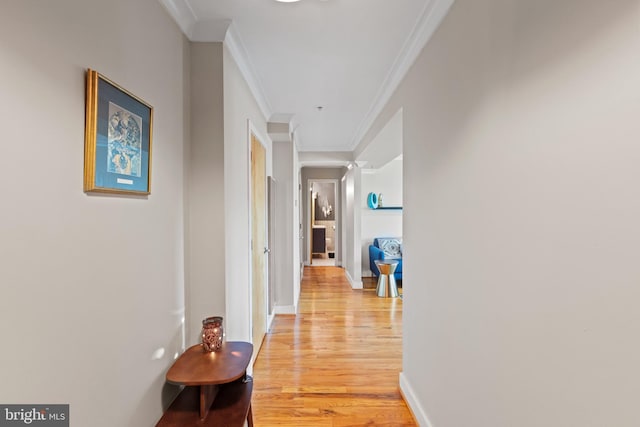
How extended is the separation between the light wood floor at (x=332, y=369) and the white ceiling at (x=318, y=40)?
2461 millimetres

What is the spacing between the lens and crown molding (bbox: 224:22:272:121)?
184cm

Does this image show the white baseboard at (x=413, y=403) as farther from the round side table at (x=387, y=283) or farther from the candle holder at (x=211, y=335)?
the round side table at (x=387, y=283)

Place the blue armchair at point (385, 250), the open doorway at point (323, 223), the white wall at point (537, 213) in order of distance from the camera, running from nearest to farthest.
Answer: the white wall at point (537, 213), the blue armchair at point (385, 250), the open doorway at point (323, 223)

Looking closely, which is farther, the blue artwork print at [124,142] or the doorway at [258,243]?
the doorway at [258,243]

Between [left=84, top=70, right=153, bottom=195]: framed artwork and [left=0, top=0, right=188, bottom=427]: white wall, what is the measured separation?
0.03m

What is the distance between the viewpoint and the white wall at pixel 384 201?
6.32 m

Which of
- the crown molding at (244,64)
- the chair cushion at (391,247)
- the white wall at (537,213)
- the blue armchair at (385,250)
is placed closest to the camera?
the white wall at (537,213)

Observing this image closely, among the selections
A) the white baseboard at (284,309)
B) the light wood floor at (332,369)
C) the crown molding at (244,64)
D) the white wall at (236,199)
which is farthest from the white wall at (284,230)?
the white wall at (236,199)

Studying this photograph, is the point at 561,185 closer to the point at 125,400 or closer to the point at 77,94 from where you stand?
the point at 77,94

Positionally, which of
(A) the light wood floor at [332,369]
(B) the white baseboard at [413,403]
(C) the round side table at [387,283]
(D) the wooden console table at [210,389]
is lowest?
(A) the light wood floor at [332,369]

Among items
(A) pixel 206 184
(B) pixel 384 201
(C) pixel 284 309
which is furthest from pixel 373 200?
(A) pixel 206 184

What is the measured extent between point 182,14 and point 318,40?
31.7 inches

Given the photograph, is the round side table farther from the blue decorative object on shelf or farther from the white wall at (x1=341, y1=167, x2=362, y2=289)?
the blue decorative object on shelf

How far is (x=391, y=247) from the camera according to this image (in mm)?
5945
